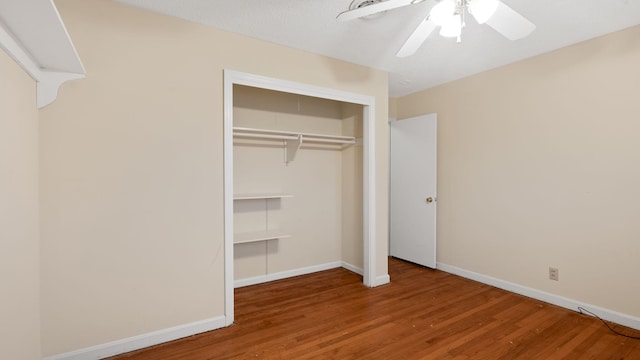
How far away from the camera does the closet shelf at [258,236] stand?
10.2ft

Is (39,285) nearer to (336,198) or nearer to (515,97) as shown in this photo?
(336,198)

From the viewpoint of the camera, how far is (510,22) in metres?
1.68

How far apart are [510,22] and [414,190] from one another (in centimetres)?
269

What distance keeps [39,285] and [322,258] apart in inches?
108

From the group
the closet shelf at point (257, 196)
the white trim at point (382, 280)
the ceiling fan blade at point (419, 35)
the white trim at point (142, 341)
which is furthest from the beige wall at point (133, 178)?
the white trim at point (382, 280)

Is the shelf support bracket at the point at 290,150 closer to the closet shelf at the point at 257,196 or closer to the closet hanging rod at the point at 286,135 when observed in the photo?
the closet hanging rod at the point at 286,135

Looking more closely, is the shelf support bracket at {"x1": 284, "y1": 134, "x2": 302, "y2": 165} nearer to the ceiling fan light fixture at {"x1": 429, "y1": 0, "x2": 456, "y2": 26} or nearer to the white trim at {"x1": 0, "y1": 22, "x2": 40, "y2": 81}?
the ceiling fan light fixture at {"x1": 429, "y1": 0, "x2": 456, "y2": 26}

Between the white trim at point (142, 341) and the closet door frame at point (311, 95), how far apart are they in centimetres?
16

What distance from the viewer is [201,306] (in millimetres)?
2391

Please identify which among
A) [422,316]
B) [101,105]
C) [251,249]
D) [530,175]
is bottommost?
[422,316]

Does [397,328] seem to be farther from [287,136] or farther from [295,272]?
[287,136]

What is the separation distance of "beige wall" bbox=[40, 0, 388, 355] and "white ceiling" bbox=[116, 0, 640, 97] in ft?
0.79

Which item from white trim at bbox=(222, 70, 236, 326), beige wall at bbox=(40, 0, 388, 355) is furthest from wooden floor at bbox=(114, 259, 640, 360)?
beige wall at bbox=(40, 0, 388, 355)

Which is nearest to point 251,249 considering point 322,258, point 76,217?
point 322,258
